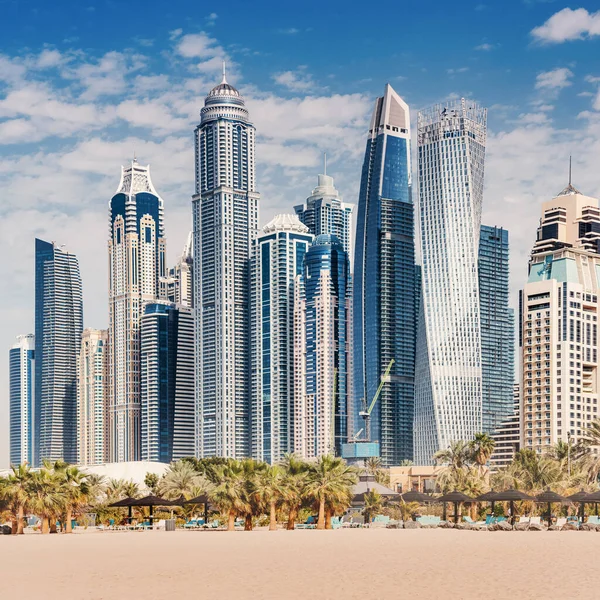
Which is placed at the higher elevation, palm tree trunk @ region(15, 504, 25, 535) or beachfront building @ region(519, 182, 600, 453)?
beachfront building @ region(519, 182, 600, 453)

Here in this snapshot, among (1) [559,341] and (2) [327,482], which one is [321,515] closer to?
(2) [327,482]

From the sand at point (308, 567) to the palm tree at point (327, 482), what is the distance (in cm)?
1033

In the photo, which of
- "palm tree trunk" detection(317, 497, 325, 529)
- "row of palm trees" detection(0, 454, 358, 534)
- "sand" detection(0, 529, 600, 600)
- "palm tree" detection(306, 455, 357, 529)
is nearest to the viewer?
"sand" detection(0, 529, 600, 600)

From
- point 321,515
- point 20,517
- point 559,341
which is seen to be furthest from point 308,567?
point 559,341

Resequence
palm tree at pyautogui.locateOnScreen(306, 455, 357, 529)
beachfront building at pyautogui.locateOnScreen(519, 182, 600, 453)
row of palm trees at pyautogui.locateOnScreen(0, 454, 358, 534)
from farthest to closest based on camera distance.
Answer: beachfront building at pyautogui.locateOnScreen(519, 182, 600, 453), palm tree at pyautogui.locateOnScreen(306, 455, 357, 529), row of palm trees at pyautogui.locateOnScreen(0, 454, 358, 534)

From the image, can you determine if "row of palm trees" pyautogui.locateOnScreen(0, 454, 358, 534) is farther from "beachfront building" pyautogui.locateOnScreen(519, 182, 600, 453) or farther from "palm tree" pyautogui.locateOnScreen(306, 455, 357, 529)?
"beachfront building" pyautogui.locateOnScreen(519, 182, 600, 453)

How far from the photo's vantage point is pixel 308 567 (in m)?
43.3

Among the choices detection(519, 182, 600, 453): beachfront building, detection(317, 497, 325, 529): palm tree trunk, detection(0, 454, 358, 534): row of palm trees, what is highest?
detection(519, 182, 600, 453): beachfront building

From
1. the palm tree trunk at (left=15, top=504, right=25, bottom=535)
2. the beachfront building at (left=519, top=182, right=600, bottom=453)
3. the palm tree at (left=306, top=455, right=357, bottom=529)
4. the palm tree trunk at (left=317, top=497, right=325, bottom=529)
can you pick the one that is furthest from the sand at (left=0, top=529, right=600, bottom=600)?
the beachfront building at (left=519, top=182, right=600, bottom=453)

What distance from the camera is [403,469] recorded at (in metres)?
198

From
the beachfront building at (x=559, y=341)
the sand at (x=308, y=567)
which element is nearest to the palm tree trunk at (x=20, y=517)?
the sand at (x=308, y=567)

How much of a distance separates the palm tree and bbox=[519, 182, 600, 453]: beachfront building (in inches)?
3938

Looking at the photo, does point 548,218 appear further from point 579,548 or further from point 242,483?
point 579,548

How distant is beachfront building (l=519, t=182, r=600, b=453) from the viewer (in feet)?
574
